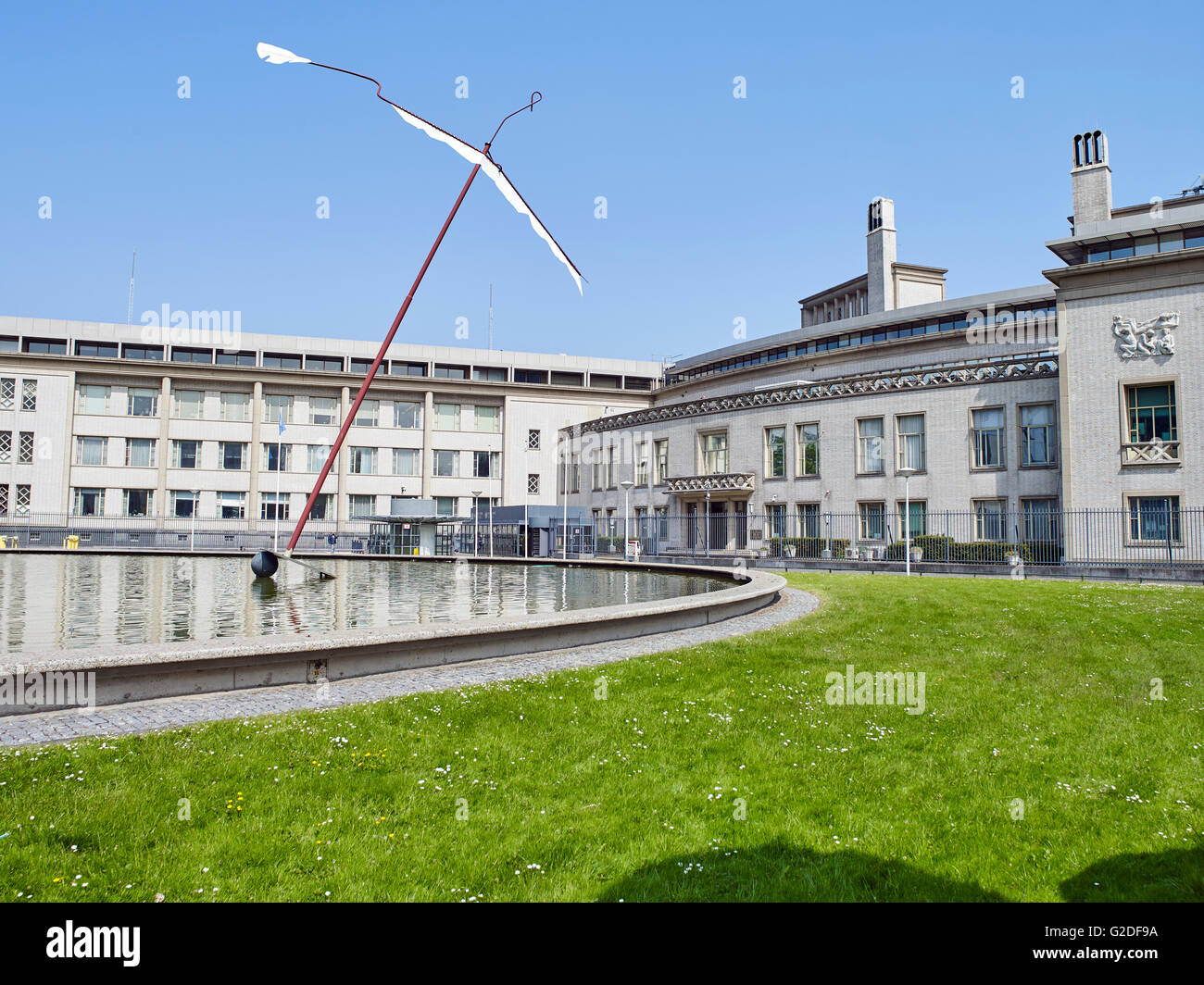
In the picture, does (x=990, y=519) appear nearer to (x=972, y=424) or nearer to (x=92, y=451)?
(x=972, y=424)

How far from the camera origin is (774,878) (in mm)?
4398

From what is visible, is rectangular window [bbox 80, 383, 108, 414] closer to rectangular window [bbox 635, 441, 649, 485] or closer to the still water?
the still water

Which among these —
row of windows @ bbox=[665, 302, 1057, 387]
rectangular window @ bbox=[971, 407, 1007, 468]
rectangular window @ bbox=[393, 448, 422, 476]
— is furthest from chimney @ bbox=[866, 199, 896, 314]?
rectangular window @ bbox=[393, 448, 422, 476]

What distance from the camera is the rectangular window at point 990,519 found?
38562 mm

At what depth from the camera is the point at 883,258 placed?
64.5m

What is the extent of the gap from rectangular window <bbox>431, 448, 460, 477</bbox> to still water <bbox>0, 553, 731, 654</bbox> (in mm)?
36359

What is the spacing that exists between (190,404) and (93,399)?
6706mm

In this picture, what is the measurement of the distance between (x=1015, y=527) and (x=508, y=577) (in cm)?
2430

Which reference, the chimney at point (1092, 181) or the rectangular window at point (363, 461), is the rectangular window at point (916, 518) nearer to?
the chimney at point (1092, 181)

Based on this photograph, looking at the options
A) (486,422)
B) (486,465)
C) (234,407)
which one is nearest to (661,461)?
(486,465)

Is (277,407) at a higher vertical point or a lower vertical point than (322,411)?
higher
